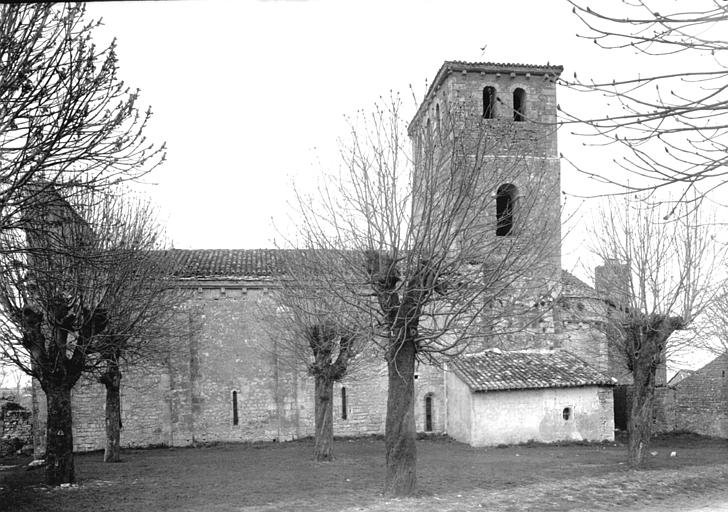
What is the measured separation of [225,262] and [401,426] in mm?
14705

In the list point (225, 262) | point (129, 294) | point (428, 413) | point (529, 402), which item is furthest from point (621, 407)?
point (129, 294)

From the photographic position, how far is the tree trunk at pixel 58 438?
13.7m

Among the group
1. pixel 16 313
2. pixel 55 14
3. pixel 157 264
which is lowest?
pixel 16 313

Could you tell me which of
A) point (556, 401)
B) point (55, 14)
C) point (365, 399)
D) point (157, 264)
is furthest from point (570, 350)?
point (55, 14)

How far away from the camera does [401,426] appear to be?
1204 cm

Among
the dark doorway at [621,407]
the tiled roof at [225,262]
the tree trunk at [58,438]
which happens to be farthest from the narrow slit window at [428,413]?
the tree trunk at [58,438]

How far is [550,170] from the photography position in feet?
78.4

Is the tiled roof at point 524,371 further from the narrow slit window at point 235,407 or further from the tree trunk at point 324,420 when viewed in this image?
the narrow slit window at point 235,407

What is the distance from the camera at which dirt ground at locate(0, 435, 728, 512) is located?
11930 millimetres

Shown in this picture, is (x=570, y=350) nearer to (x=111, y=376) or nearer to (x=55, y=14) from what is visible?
(x=111, y=376)

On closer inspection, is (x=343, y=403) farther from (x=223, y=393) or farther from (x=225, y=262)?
(x=225, y=262)

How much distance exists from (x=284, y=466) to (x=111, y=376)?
208 inches

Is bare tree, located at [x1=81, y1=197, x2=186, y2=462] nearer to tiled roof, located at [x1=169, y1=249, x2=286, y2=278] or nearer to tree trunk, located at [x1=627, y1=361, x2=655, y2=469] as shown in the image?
tiled roof, located at [x1=169, y1=249, x2=286, y2=278]

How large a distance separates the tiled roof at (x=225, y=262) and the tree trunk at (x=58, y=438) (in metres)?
9.18
